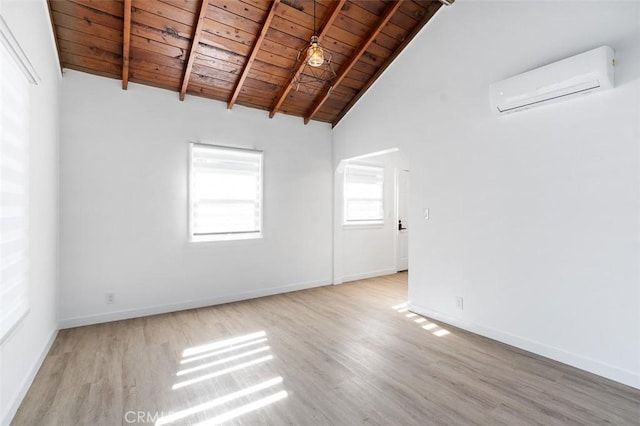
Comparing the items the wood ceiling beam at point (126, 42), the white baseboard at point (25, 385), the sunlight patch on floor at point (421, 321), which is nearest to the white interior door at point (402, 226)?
the sunlight patch on floor at point (421, 321)

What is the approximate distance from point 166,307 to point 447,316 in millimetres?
3475

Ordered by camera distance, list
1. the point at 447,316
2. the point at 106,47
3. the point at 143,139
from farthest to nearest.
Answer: the point at 143,139 → the point at 447,316 → the point at 106,47

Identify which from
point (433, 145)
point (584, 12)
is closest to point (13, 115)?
point (433, 145)

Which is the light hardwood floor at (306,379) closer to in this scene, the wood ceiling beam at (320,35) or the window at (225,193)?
the window at (225,193)

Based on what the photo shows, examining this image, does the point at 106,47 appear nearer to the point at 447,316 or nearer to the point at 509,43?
the point at 509,43

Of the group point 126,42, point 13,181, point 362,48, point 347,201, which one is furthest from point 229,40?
point 347,201

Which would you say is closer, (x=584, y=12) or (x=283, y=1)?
(x=584, y=12)

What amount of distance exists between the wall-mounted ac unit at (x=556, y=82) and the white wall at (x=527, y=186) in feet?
0.36

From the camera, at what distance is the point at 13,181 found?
1.98 metres

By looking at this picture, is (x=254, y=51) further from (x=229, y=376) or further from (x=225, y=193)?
(x=229, y=376)

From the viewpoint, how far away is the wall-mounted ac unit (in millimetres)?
2295

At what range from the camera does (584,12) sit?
2488 mm

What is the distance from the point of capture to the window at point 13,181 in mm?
1810

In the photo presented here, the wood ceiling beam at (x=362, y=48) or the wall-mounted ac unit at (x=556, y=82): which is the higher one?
the wood ceiling beam at (x=362, y=48)
